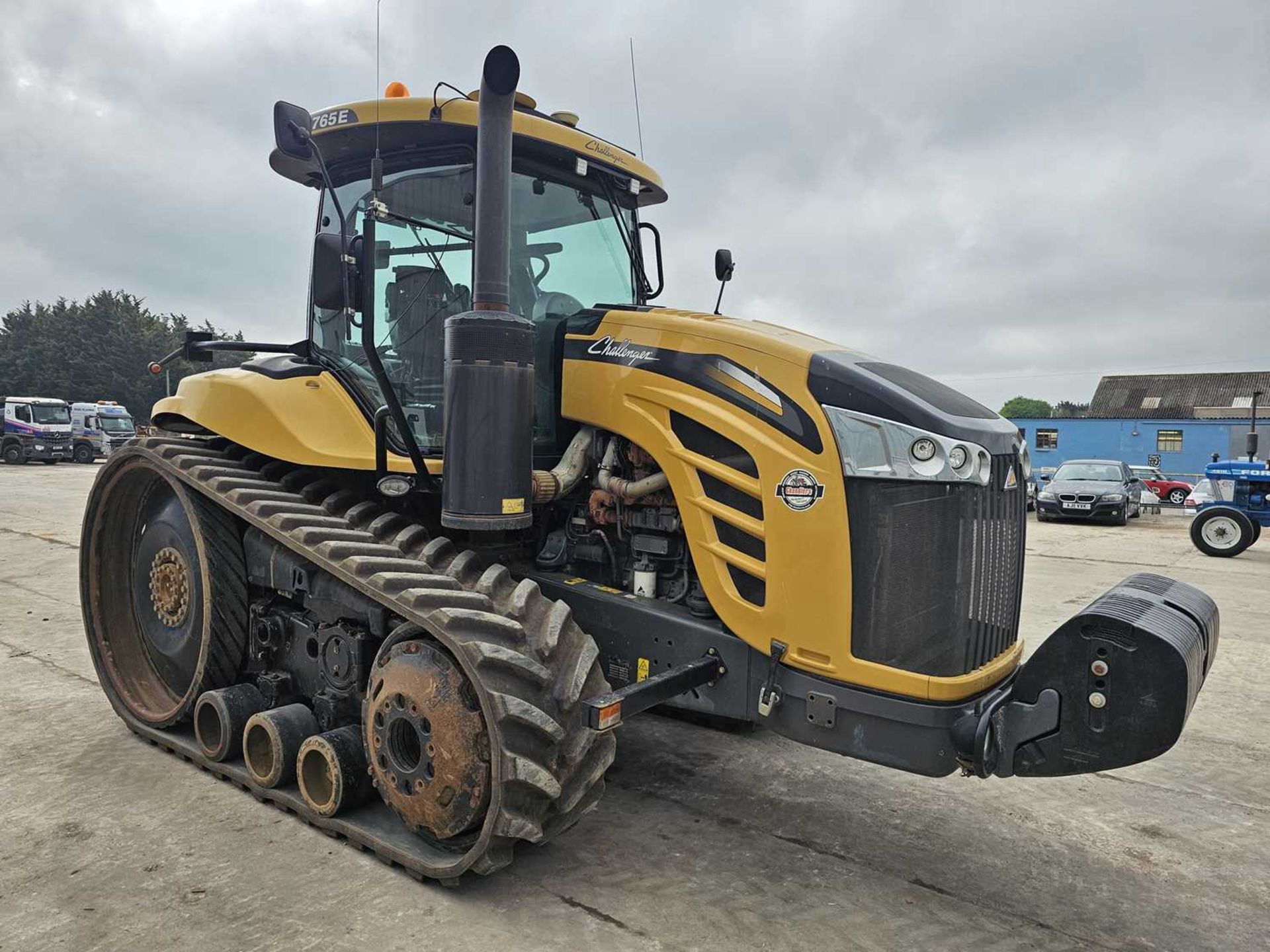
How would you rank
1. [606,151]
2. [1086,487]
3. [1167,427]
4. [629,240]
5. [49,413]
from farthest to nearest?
[1167,427] < [49,413] < [1086,487] < [629,240] < [606,151]

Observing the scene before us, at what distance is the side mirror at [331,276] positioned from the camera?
3539 mm

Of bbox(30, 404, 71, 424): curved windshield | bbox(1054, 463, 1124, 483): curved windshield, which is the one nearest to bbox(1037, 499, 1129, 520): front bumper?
bbox(1054, 463, 1124, 483): curved windshield

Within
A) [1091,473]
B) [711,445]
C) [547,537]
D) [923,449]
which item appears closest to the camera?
[923,449]

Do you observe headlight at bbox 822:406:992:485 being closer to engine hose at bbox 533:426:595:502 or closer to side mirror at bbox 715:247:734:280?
engine hose at bbox 533:426:595:502

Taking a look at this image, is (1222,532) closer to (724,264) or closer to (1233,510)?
(1233,510)

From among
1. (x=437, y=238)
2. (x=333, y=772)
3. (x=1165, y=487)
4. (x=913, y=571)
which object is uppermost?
(x=437, y=238)

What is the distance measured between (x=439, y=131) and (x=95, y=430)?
3536 centimetres

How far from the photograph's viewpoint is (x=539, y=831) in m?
2.93

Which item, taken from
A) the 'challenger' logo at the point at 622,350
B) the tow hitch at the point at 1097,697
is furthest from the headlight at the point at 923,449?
the 'challenger' logo at the point at 622,350

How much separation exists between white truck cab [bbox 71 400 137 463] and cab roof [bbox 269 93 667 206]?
1303 inches

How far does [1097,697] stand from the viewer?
103 inches

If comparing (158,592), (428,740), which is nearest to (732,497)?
(428,740)

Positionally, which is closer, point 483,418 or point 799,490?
point 799,490

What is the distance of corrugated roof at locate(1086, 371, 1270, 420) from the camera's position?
43.3 metres
